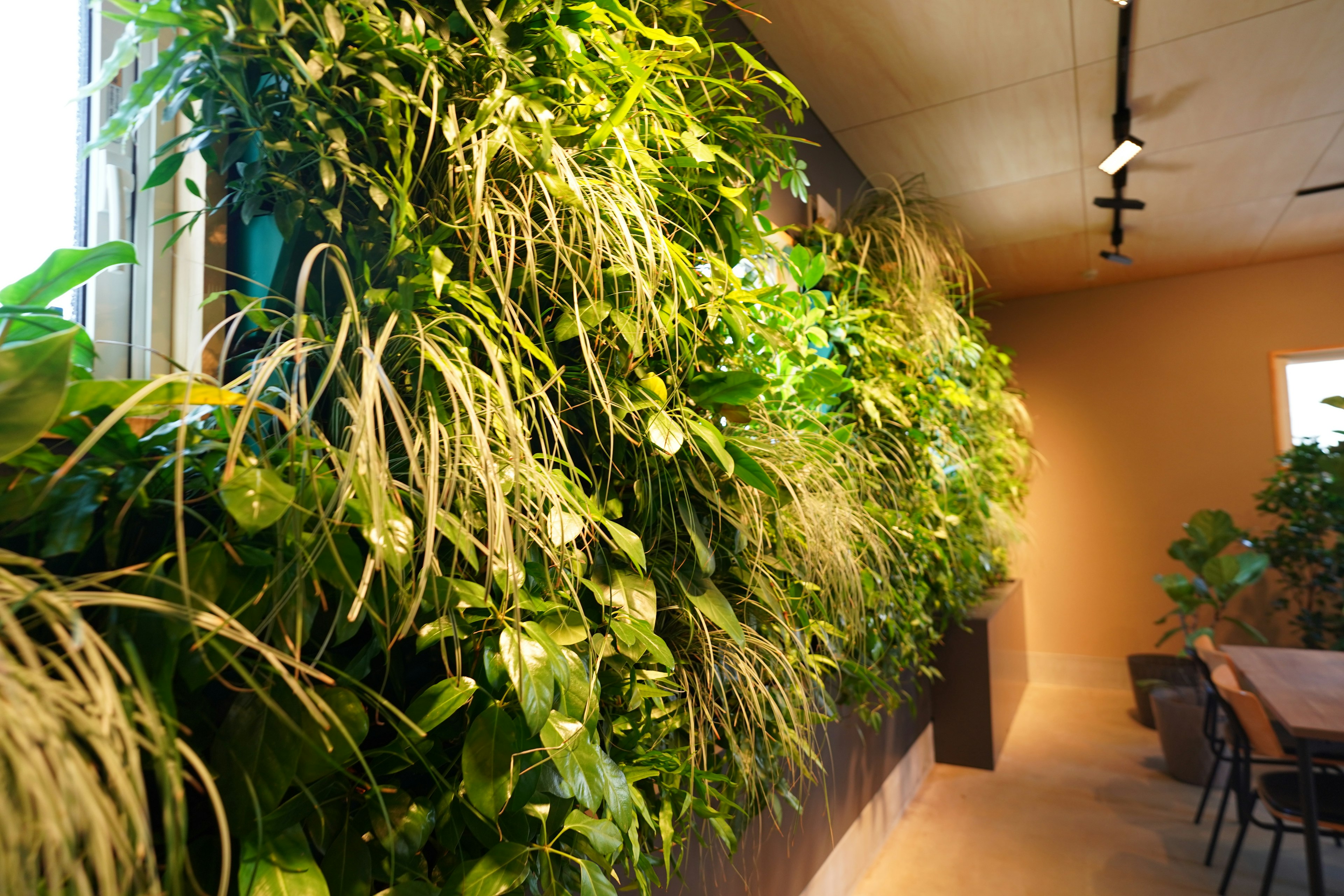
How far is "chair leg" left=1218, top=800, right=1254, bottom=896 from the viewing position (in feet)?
8.05

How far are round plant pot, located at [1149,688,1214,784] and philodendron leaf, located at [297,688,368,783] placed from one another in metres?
4.05

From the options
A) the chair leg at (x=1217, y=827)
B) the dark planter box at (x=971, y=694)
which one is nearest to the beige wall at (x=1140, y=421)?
the dark planter box at (x=971, y=694)

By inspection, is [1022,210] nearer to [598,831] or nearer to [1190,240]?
[1190,240]

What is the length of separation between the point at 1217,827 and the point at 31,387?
3.68 metres

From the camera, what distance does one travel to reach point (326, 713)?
63cm

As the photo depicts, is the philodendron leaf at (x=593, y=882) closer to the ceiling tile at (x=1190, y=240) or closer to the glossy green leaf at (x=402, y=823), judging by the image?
the glossy green leaf at (x=402, y=823)

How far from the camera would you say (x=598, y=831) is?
2.59 ft

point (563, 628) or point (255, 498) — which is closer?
point (255, 498)

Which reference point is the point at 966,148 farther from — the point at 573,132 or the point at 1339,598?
the point at 1339,598

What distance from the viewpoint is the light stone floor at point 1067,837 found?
2510 millimetres

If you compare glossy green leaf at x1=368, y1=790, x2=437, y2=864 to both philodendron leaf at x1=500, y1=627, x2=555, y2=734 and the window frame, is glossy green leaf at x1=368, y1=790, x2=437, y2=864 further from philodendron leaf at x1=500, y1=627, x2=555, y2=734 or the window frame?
the window frame

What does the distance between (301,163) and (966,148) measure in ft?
9.64

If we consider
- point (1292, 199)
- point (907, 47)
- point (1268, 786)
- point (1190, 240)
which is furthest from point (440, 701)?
point (1190, 240)

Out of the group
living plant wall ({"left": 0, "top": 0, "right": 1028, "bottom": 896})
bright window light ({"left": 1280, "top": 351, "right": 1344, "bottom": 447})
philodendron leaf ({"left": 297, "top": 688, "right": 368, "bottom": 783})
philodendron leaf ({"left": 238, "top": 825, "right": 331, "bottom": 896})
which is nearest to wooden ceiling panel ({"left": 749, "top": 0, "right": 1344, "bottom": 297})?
bright window light ({"left": 1280, "top": 351, "right": 1344, "bottom": 447})
